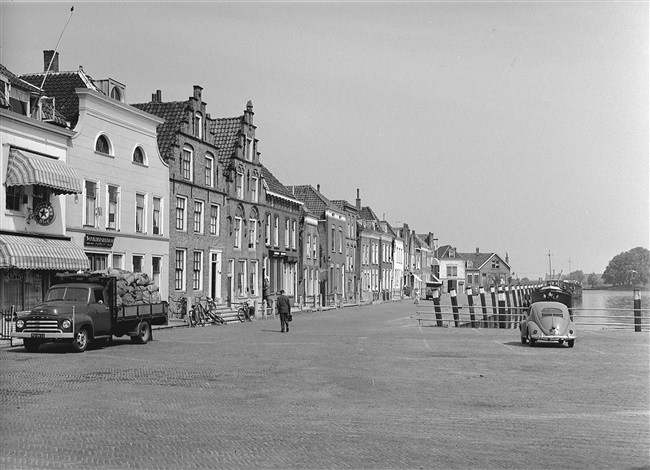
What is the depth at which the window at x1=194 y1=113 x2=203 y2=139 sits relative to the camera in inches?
1681

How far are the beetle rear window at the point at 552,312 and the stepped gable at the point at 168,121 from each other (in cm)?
2256

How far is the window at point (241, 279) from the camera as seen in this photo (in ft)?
158

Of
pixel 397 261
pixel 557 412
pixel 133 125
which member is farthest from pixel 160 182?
pixel 397 261

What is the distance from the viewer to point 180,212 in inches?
1608

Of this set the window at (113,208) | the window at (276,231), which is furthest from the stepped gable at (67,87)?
the window at (276,231)

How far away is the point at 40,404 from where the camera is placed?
12.1 metres

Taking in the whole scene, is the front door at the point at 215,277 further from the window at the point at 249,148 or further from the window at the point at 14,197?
the window at the point at 14,197

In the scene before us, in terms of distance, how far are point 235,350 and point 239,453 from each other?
45.5 ft

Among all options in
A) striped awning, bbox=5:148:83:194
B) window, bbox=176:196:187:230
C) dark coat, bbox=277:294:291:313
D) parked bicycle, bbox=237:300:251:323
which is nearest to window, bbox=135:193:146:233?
window, bbox=176:196:187:230

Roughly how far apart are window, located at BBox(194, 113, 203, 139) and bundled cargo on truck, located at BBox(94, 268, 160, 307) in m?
18.0

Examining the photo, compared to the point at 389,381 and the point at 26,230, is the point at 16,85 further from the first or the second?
the point at 389,381

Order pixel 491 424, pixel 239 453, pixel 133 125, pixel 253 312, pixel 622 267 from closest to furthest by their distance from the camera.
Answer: pixel 239 453 < pixel 491 424 < pixel 133 125 < pixel 253 312 < pixel 622 267

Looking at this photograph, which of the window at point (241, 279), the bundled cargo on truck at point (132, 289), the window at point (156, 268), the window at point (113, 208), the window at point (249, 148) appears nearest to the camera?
the bundled cargo on truck at point (132, 289)

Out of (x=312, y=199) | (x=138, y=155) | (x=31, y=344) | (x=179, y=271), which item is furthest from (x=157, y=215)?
(x=312, y=199)
